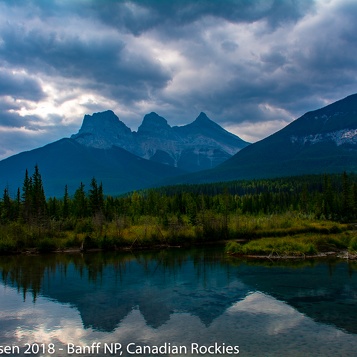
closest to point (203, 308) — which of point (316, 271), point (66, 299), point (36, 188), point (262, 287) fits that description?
point (262, 287)

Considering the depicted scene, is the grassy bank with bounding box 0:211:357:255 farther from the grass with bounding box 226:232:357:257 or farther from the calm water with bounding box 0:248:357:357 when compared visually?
the calm water with bounding box 0:248:357:357

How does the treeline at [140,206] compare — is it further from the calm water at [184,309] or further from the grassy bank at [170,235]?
the calm water at [184,309]

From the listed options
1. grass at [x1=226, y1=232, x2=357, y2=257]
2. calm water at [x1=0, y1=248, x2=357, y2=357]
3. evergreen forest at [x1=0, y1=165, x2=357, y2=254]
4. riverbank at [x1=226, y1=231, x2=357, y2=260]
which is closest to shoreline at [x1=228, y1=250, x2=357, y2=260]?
riverbank at [x1=226, y1=231, x2=357, y2=260]

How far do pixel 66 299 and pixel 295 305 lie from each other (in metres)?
20.5

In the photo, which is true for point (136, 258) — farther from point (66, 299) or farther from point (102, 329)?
point (102, 329)

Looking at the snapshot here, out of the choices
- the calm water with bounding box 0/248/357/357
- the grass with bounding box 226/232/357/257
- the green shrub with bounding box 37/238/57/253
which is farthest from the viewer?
the green shrub with bounding box 37/238/57/253

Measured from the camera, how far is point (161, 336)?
2491cm

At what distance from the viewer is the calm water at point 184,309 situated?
76.9 feet

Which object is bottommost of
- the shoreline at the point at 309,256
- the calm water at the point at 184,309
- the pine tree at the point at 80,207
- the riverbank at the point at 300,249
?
the calm water at the point at 184,309

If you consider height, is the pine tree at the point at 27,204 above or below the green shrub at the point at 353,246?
above

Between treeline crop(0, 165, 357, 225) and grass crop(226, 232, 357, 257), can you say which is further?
treeline crop(0, 165, 357, 225)

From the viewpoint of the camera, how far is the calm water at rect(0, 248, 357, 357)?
76.9ft

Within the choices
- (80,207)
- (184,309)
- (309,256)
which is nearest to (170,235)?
(309,256)

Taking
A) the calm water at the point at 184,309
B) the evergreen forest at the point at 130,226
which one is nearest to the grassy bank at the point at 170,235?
the evergreen forest at the point at 130,226
